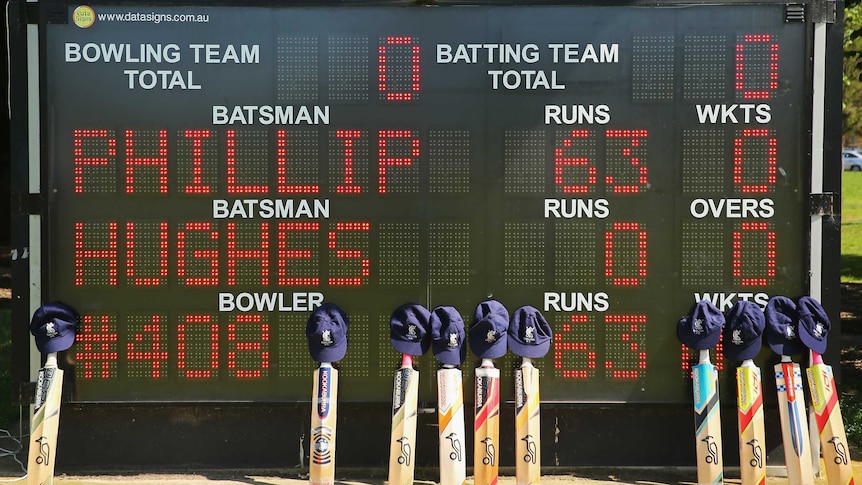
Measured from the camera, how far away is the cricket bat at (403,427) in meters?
5.39

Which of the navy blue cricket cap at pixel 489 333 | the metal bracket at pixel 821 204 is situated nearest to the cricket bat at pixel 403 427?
the navy blue cricket cap at pixel 489 333

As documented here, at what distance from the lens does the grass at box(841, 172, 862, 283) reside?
16.6m

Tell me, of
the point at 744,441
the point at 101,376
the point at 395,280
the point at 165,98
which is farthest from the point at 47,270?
the point at 744,441

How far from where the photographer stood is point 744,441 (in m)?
5.50

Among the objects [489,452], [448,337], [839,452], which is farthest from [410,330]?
[839,452]

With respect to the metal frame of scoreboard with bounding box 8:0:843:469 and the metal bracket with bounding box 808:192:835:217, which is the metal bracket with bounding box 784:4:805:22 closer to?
the metal frame of scoreboard with bounding box 8:0:843:469

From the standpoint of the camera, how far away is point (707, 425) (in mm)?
5504

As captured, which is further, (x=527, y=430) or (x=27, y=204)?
(x=27, y=204)

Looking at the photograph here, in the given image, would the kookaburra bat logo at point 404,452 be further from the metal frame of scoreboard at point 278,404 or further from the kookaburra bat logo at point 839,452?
the kookaburra bat logo at point 839,452

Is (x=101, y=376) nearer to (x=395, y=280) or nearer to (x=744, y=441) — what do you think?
(x=395, y=280)

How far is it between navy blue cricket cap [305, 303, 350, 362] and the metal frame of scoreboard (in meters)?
0.46

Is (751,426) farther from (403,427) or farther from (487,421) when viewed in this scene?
(403,427)

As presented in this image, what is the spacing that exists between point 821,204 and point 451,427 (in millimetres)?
2595

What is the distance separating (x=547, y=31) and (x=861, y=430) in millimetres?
3651
